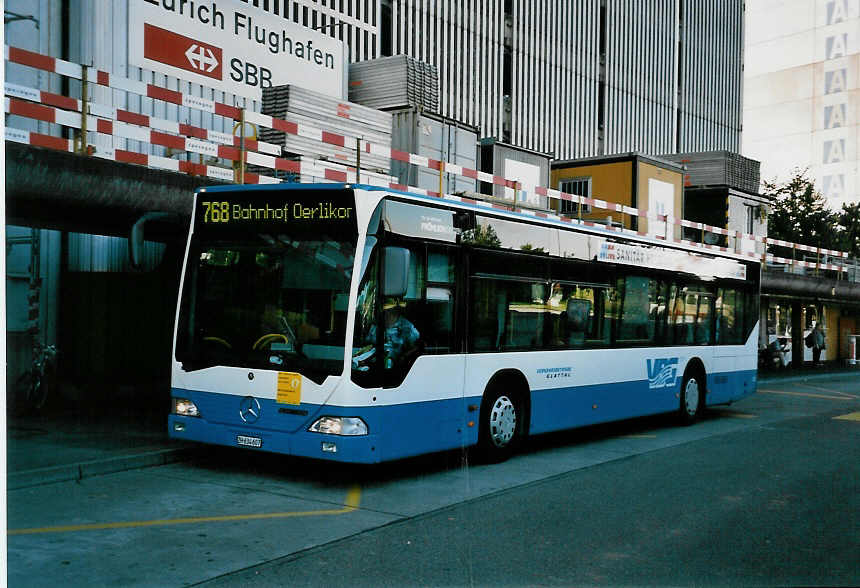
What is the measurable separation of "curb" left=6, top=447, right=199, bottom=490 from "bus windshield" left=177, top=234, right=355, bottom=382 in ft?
3.43

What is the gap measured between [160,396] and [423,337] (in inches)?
267

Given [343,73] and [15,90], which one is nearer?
[15,90]

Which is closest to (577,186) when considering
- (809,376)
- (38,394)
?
(809,376)

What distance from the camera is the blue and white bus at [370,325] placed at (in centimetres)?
796

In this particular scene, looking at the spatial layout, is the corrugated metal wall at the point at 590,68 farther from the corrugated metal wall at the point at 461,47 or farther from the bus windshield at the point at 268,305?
the bus windshield at the point at 268,305

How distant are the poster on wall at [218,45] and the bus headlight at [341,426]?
948 cm

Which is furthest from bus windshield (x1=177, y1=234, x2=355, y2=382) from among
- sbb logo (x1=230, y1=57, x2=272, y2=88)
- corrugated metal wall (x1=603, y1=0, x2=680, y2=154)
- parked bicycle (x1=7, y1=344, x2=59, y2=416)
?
corrugated metal wall (x1=603, y1=0, x2=680, y2=154)

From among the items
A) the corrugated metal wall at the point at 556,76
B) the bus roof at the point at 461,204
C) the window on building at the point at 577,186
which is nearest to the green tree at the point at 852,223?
the corrugated metal wall at the point at 556,76

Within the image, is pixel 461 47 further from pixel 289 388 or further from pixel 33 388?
pixel 289 388

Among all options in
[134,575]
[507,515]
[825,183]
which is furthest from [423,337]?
[825,183]

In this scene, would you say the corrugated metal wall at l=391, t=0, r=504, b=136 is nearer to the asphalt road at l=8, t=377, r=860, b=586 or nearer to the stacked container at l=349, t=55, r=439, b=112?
the stacked container at l=349, t=55, r=439, b=112

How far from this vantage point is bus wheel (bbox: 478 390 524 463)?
374 inches

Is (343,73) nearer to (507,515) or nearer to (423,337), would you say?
(423,337)

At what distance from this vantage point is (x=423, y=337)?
8578 mm
